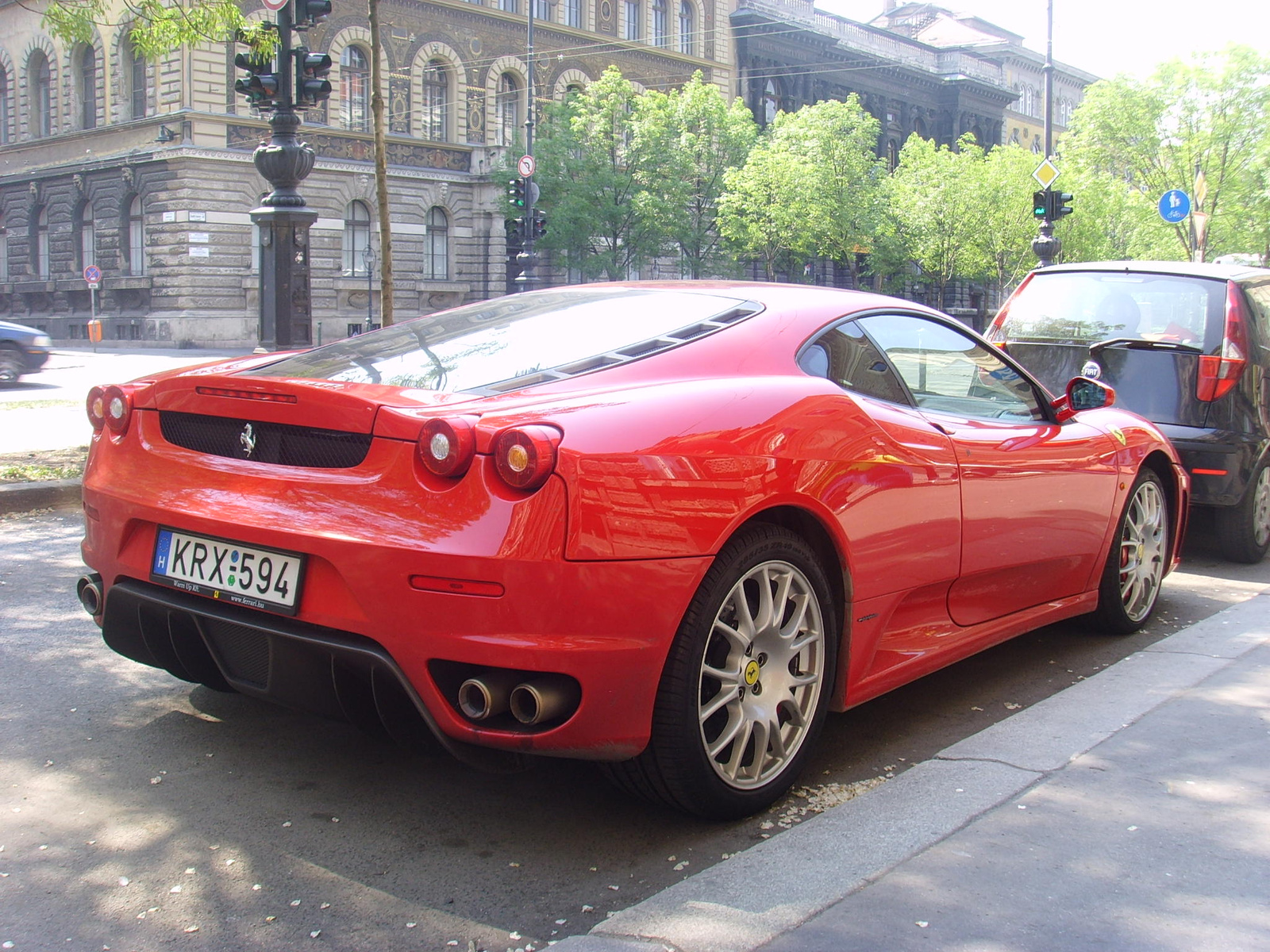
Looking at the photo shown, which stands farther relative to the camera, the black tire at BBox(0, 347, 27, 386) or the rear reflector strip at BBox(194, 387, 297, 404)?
the black tire at BBox(0, 347, 27, 386)

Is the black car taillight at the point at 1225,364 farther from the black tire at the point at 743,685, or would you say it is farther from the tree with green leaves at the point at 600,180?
the tree with green leaves at the point at 600,180

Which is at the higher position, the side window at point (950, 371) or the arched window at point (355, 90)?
the arched window at point (355, 90)

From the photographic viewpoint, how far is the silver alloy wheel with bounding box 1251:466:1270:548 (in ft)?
22.1

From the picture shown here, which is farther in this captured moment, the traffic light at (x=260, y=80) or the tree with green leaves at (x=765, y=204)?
the tree with green leaves at (x=765, y=204)

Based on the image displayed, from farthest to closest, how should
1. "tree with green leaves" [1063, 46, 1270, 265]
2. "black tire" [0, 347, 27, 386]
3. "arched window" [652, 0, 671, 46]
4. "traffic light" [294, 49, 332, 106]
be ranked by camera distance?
"arched window" [652, 0, 671, 46], "tree with green leaves" [1063, 46, 1270, 265], "black tire" [0, 347, 27, 386], "traffic light" [294, 49, 332, 106]

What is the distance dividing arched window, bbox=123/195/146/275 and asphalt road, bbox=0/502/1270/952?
35.2 metres

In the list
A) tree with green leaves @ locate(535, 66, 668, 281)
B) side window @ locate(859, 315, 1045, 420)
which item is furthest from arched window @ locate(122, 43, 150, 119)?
side window @ locate(859, 315, 1045, 420)

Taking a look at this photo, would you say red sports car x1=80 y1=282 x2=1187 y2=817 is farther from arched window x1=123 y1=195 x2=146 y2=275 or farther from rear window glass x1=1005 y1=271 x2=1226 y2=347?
arched window x1=123 y1=195 x2=146 y2=275

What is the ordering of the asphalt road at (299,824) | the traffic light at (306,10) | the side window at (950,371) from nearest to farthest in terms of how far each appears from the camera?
1. the asphalt road at (299,824)
2. the side window at (950,371)
3. the traffic light at (306,10)

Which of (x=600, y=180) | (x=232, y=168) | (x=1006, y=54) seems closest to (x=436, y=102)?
(x=600, y=180)

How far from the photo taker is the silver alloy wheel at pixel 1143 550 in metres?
5.02

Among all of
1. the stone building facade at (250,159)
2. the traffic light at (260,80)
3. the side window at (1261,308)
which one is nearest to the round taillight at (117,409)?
the side window at (1261,308)

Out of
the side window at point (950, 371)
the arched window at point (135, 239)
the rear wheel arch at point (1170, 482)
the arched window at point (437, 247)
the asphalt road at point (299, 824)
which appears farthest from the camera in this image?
Answer: the arched window at point (437, 247)

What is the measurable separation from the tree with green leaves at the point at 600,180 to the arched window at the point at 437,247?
3.60 meters
